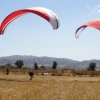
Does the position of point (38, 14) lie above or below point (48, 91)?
above

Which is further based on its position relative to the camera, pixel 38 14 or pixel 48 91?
pixel 48 91

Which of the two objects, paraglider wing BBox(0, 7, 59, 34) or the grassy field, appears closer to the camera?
paraglider wing BBox(0, 7, 59, 34)

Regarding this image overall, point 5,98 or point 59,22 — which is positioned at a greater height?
point 59,22

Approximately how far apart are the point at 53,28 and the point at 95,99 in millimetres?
5651

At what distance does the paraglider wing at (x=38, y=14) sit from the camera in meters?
15.5

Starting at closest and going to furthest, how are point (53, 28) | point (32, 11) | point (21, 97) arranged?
point (53, 28) < point (32, 11) < point (21, 97)

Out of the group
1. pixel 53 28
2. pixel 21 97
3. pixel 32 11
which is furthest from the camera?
pixel 21 97

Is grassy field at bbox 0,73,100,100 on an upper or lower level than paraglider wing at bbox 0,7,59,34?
lower

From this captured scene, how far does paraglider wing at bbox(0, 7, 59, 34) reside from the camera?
15.5 meters

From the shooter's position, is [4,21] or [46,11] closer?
[46,11]

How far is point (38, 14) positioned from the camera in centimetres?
1612

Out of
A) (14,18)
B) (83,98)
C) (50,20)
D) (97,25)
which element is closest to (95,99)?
(83,98)

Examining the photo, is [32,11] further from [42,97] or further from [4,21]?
[42,97]

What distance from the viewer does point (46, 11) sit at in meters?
16.5
